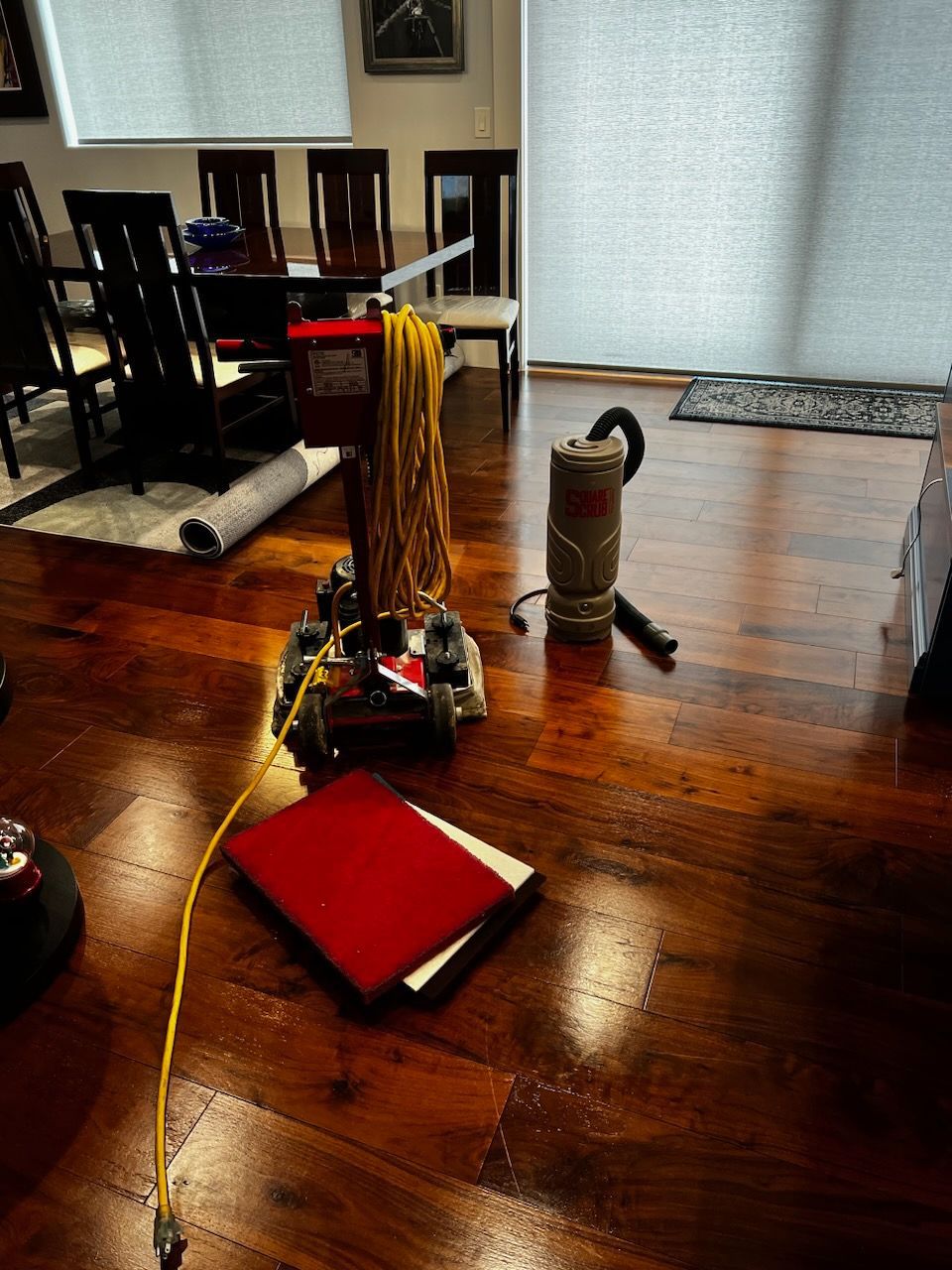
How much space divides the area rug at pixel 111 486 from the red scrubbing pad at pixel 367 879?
1.37 meters

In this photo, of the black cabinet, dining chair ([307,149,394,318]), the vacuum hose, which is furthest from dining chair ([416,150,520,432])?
the black cabinet

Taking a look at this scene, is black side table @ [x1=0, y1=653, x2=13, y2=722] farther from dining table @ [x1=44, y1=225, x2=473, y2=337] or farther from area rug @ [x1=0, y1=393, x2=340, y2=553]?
dining table @ [x1=44, y1=225, x2=473, y2=337]

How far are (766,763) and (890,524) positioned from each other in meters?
1.34

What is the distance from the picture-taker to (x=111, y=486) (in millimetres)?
3330

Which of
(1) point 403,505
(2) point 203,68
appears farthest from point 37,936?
(2) point 203,68

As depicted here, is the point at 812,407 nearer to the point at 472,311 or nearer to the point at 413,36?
the point at 472,311

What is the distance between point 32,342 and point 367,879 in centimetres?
262

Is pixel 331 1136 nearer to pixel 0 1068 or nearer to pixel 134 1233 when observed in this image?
pixel 134 1233

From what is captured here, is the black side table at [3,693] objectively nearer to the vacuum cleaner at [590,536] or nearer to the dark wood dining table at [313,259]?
the vacuum cleaner at [590,536]

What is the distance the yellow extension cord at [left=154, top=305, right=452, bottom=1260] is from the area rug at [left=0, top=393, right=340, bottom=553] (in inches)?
44.3

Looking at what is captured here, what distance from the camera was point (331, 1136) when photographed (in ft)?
4.14

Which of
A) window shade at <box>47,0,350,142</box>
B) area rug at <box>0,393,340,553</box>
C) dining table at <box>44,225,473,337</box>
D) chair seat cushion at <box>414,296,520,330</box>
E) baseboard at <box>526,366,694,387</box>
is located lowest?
baseboard at <box>526,366,694,387</box>

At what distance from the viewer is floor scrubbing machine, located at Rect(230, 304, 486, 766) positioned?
62.4 inches

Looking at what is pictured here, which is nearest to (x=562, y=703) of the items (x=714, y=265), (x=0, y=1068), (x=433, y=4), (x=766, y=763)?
(x=766, y=763)
